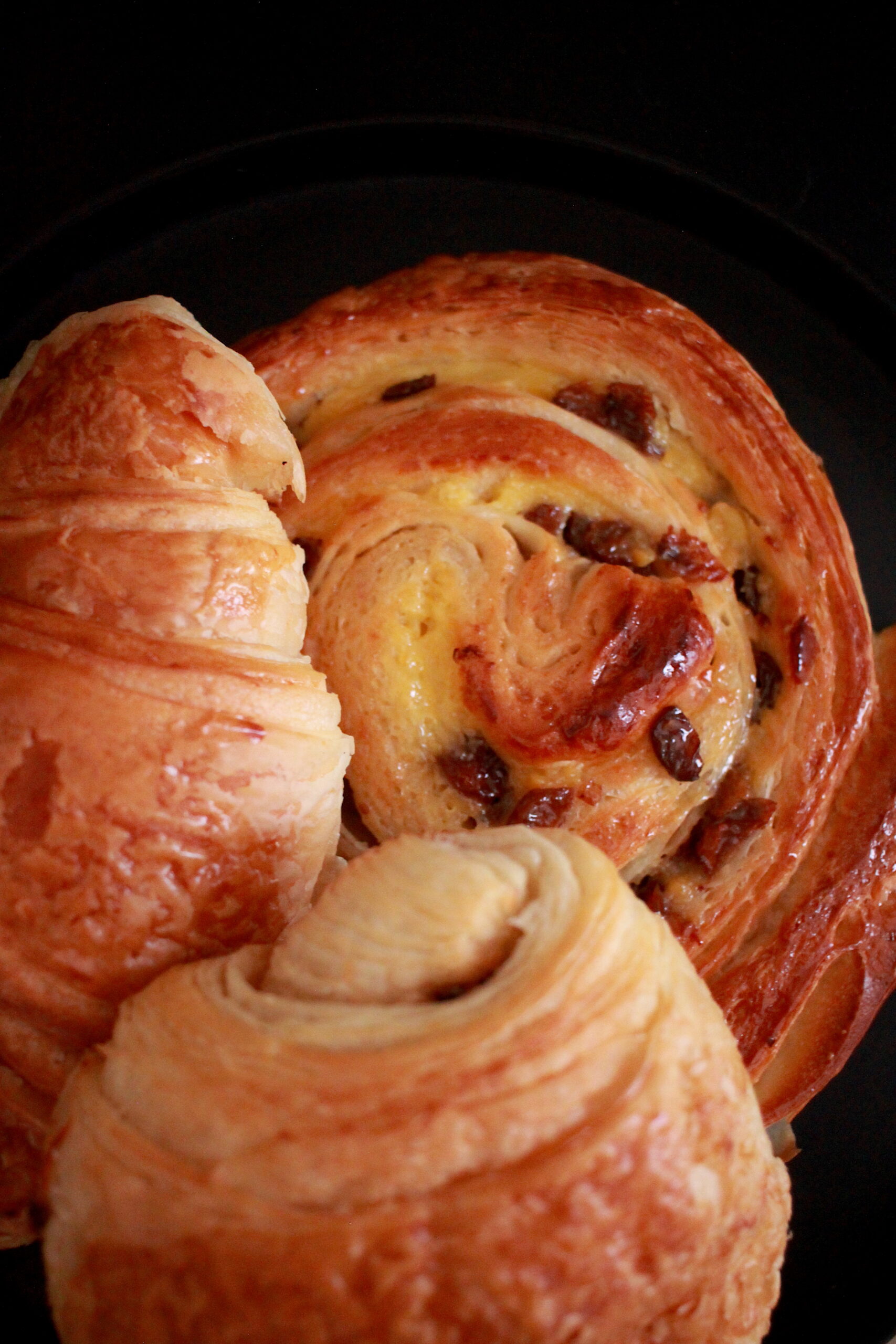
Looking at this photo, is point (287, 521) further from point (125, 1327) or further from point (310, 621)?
point (125, 1327)

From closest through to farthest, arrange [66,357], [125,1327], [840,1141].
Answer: [125,1327]
[66,357]
[840,1141]

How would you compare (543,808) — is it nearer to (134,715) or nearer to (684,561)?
(684,561)

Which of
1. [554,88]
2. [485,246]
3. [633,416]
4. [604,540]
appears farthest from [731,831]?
[554,88]

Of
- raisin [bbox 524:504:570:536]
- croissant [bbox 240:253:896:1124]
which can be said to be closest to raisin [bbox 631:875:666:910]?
croissant [bbox 240:253:896:1124]

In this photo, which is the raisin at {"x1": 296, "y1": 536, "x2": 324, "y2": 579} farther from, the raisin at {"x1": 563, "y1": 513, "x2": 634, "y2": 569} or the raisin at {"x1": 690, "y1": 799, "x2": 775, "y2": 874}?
the raisin at {"x1": 690, "y1": 799, "x2": 775, "y2": 874}

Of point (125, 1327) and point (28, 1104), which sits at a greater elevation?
point (125, 1327)

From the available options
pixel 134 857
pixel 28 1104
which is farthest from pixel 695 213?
pixel 28 1104

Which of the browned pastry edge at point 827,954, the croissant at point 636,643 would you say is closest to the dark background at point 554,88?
the croissant at point 636,643
